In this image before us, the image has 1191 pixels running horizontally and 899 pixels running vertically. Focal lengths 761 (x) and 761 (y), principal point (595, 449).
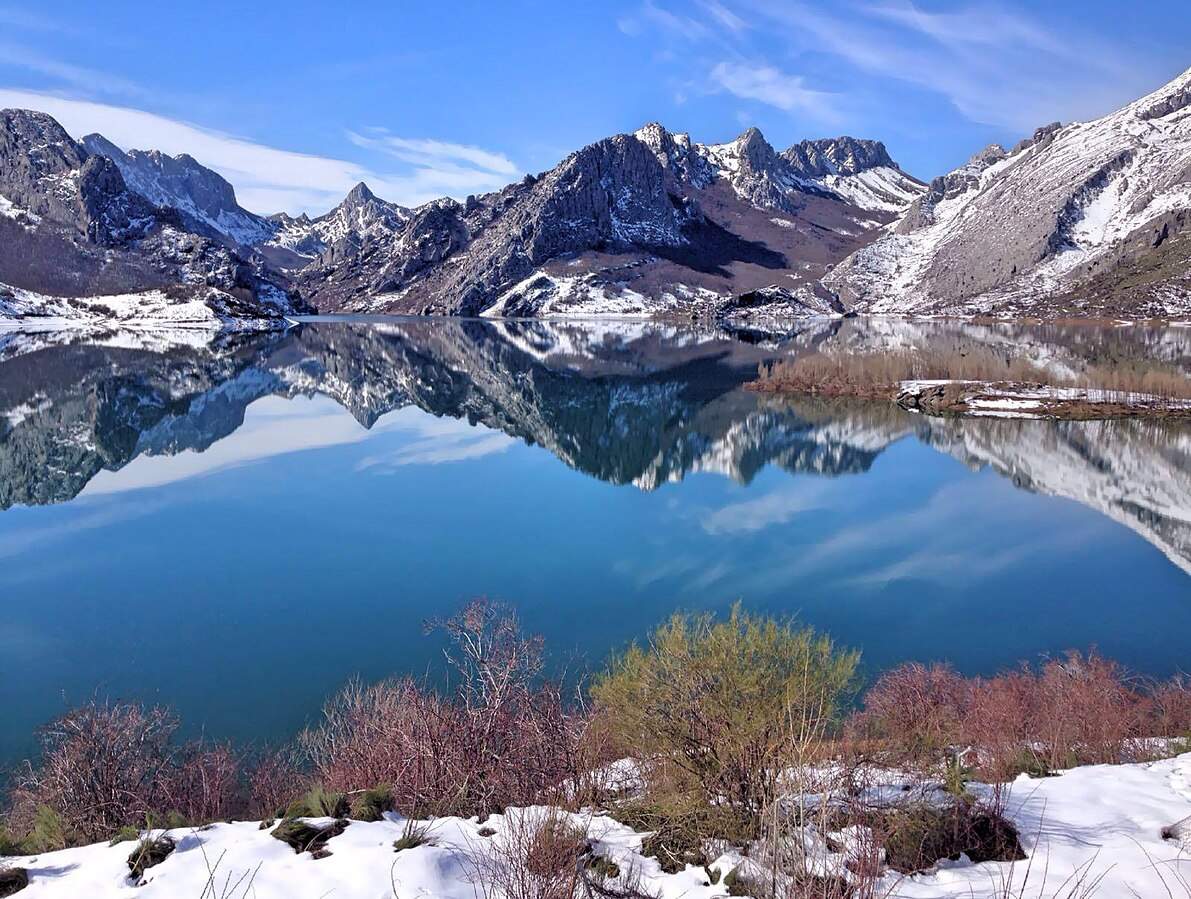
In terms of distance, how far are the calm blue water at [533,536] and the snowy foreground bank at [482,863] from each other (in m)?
5.99

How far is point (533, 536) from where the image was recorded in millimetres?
24812

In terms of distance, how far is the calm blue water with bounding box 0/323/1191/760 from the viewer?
16469 mm

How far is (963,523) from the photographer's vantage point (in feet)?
87.0

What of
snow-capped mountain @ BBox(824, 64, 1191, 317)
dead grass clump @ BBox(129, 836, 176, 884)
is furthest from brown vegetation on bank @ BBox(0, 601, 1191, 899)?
snow-capped mountain @ BBox(824, 64, 1191, 317)

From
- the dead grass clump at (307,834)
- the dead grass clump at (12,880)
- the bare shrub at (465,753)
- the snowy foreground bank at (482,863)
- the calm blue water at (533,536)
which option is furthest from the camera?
the calm blue water at (533,536)

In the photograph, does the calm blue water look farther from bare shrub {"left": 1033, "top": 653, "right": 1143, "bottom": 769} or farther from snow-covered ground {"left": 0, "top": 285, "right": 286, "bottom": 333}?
snow-covered ground {"left": 0, "top": 285, "right": 286, "bottom": 333}

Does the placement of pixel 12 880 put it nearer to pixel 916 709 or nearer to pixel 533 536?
pixel 916 709

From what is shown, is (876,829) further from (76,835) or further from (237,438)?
(237,438)

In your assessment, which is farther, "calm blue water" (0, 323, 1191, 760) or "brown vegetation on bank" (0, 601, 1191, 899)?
"calm blue water" (0, 323, 1191, 760)

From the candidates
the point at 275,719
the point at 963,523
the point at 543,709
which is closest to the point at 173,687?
the point at 275,719

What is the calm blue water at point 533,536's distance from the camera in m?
16.5

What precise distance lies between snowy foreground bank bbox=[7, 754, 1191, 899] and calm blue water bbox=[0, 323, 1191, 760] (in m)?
5.99

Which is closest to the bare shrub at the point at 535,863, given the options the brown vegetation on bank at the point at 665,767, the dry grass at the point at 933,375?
the brown vegetation on bank at the point at 665,767

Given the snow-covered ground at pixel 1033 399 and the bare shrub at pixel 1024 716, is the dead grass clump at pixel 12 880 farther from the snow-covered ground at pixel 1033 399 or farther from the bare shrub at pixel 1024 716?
the snow-covered ground at pixel 1033 399
